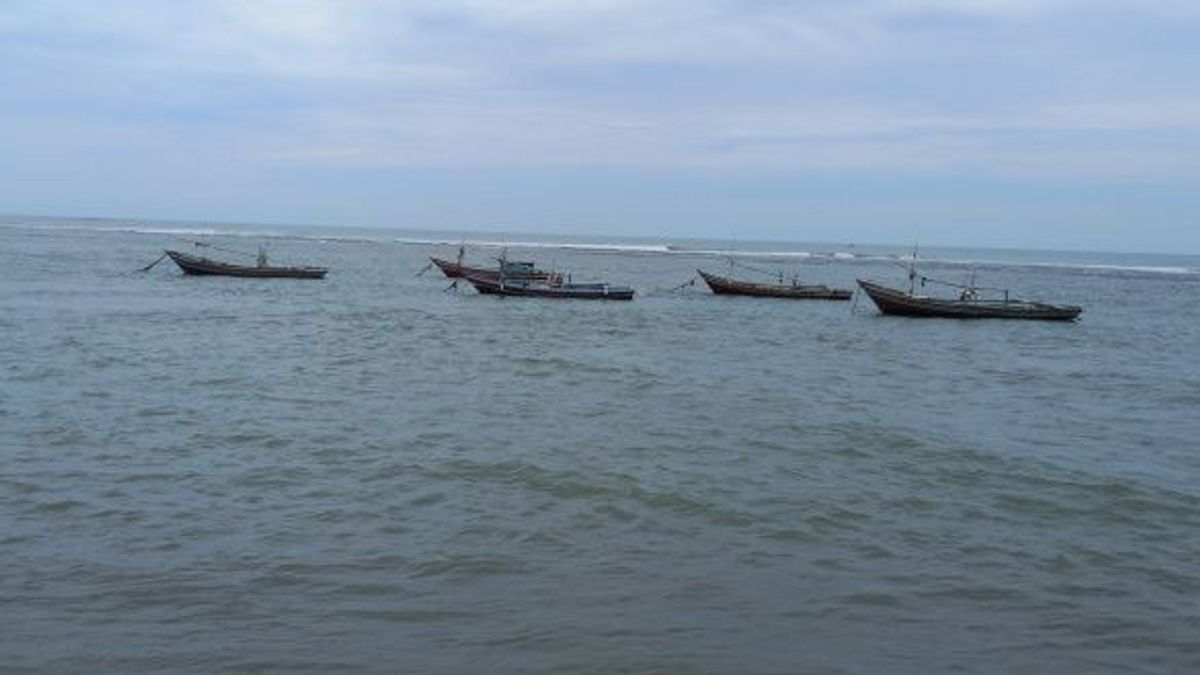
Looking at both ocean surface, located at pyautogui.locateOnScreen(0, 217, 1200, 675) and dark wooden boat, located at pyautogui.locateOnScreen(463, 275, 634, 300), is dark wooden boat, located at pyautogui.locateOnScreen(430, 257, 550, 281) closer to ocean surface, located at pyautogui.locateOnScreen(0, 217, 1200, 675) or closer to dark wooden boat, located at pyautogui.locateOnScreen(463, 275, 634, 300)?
dark wooden boat, located at pyautogui.locateOnScreen(463, 275, 634, 300)

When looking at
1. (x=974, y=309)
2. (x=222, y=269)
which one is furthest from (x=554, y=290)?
(x=222, y=269)

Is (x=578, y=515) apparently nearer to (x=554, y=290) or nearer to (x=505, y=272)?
(x=554, y=290)

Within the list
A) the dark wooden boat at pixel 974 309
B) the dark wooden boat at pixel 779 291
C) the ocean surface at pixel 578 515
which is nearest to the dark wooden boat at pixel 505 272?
the dark wooden boat at pixel 779 291

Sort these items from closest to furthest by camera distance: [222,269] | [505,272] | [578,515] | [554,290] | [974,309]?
[578,515] < [974,309] < [554,290] < [505,272] < [222,269]

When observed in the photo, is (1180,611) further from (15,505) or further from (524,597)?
(15,505)

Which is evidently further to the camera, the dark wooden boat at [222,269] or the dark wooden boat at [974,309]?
the dark wooden boat at [222,269]

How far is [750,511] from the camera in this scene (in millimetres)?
10781

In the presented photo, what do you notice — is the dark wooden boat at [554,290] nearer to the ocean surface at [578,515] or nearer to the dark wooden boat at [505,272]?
the dark wooden boat at [505,272]

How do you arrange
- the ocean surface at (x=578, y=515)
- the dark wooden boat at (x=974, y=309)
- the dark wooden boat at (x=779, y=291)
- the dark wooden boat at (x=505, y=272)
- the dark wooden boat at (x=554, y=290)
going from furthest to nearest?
the dark wooden boat at (x=779, y=291) → the dark wooden boat at (x=505, y=272) → the dark wooden boat at (x=554, y=290) → the dark wooden boat at (x=974, y=309) → the ocean surface at (x=578, y=515)

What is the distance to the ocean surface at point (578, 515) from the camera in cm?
721

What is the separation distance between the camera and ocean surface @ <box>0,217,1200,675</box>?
284 inches

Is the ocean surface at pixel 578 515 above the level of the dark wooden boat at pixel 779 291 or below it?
below

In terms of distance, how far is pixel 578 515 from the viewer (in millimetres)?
10422

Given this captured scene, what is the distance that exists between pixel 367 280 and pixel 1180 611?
51317mm
